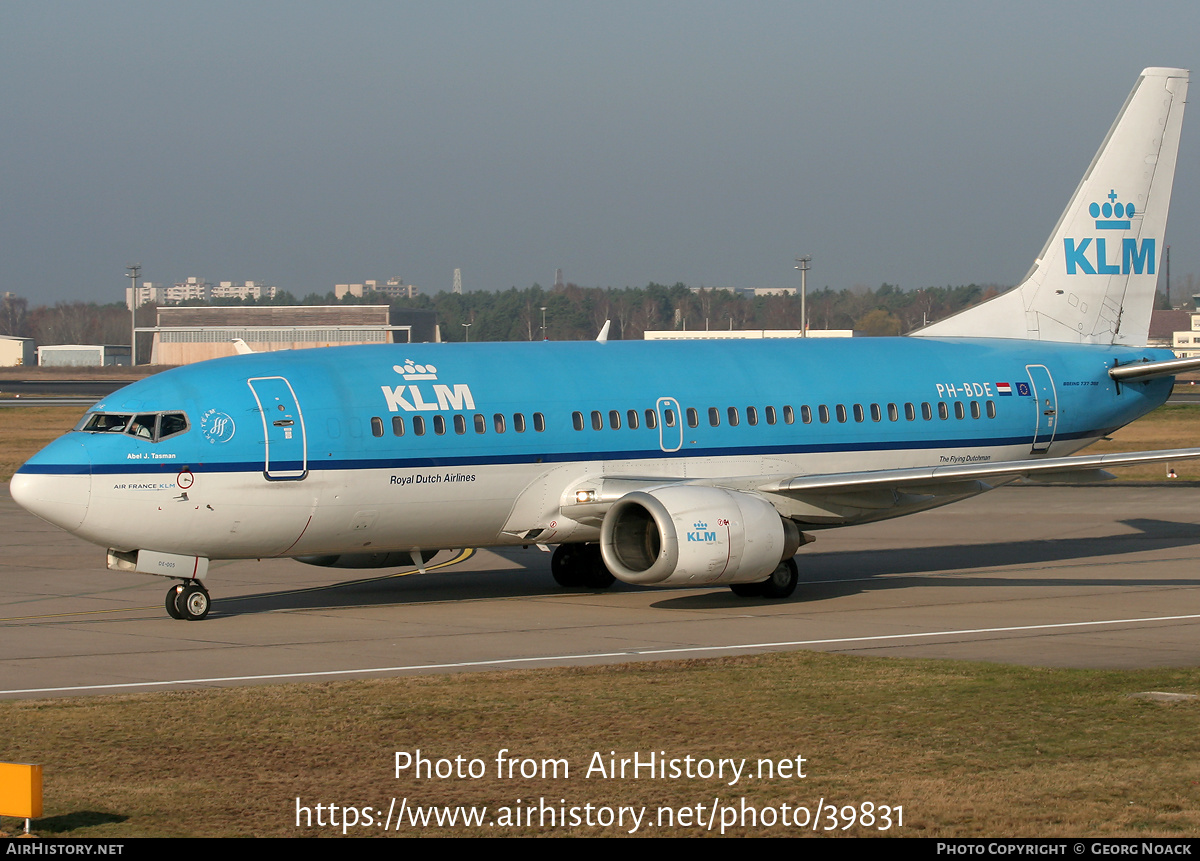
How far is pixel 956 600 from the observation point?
2573 centimetres

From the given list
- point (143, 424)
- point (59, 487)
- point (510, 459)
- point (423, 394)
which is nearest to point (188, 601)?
point (59, 487)

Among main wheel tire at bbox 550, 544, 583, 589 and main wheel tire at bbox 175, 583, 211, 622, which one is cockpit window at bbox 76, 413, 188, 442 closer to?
main wheel tire at bbox 175, 583, 211, 622

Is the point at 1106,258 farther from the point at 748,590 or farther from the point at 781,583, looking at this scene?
the point at 748,590

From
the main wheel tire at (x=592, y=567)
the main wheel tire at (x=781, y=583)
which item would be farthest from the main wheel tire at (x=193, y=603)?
the main wheel tire at (x=781, y=583)

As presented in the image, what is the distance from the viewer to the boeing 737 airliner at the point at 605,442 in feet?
76.6

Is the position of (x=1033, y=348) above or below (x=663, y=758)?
above

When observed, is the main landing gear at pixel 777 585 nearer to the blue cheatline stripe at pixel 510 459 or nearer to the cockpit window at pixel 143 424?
the blue cheatline stripe at pixel 510 459

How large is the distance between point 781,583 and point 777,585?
79mm

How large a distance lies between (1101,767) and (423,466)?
45.1ft

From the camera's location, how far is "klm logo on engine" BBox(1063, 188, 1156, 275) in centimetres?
3325

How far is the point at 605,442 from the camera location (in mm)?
26344

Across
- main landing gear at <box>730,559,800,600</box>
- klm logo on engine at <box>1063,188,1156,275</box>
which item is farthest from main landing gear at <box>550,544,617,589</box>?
klm logo on engine at <box>1063,188,1156,275</box>

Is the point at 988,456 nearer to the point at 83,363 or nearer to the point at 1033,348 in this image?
the point at 1033,348
